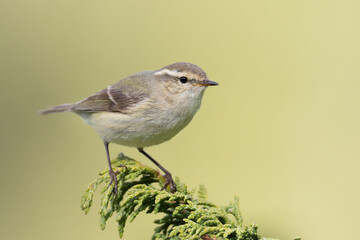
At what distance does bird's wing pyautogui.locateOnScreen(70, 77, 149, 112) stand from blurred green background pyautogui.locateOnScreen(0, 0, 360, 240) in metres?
1.17

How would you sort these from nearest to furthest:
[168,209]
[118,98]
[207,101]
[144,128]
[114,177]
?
[168,209] → [114,177] → [144,128] → [118,98] → [207,101]

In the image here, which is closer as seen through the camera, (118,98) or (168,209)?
(168,209)

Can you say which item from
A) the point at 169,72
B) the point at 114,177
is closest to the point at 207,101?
the point at 169,72

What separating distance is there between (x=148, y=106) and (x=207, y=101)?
83.0 inches

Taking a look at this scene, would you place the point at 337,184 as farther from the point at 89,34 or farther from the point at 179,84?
the point at 89,34

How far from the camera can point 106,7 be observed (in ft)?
18.5

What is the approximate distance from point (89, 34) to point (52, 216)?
88.6 inches

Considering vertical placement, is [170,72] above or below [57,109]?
above

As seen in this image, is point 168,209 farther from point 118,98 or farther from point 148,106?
point 118,98

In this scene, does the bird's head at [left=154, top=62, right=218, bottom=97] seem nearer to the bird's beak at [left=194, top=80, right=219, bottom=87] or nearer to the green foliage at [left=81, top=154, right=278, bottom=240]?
the bird's beak at [left=194, top=80, right=219, bottom=87]

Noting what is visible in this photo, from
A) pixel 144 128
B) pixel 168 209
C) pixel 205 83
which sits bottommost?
pixel 168 209

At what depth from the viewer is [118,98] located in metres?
3.29

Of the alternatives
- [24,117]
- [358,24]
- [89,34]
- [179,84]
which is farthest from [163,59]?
[358,24]

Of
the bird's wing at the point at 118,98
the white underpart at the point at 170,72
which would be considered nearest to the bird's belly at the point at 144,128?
the bird's wing at the point at 118,98
